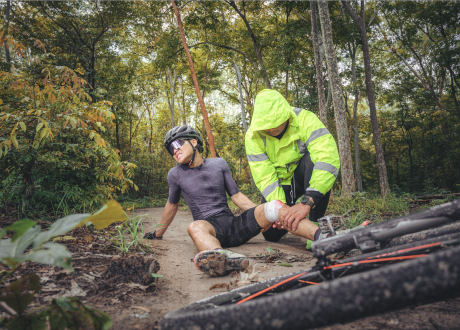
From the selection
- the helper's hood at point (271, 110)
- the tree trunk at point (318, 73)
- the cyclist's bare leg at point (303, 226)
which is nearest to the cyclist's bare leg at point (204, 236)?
the cyclist's bare leg at point (303, 226)

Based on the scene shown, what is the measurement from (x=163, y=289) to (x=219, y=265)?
411 mm

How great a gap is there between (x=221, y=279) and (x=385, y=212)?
3.55 m

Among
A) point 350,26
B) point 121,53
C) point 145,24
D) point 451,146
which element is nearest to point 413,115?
point 451,146

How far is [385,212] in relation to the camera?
411 centimetres

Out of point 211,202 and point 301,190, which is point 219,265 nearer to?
point 211,202

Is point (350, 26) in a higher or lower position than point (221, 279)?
higher

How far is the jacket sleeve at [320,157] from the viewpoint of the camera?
2.33 m

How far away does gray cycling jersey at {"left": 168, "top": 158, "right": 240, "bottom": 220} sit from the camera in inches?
110

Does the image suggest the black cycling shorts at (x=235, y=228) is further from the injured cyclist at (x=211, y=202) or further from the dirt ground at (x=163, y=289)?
the dirt ground at (x=163, y=289)

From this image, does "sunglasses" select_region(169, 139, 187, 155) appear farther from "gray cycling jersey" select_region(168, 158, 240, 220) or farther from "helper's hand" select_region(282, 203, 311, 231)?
"helper's hand" select_region(282, 203, 311, 231)

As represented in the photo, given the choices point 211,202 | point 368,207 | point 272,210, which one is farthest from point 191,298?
point 368,207

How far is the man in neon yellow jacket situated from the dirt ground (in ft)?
1.63

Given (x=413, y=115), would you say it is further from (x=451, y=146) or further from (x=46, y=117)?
(x=46, y=117)

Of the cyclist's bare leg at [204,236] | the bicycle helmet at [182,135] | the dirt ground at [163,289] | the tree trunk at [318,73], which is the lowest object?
the dirt ground at [163,289]
